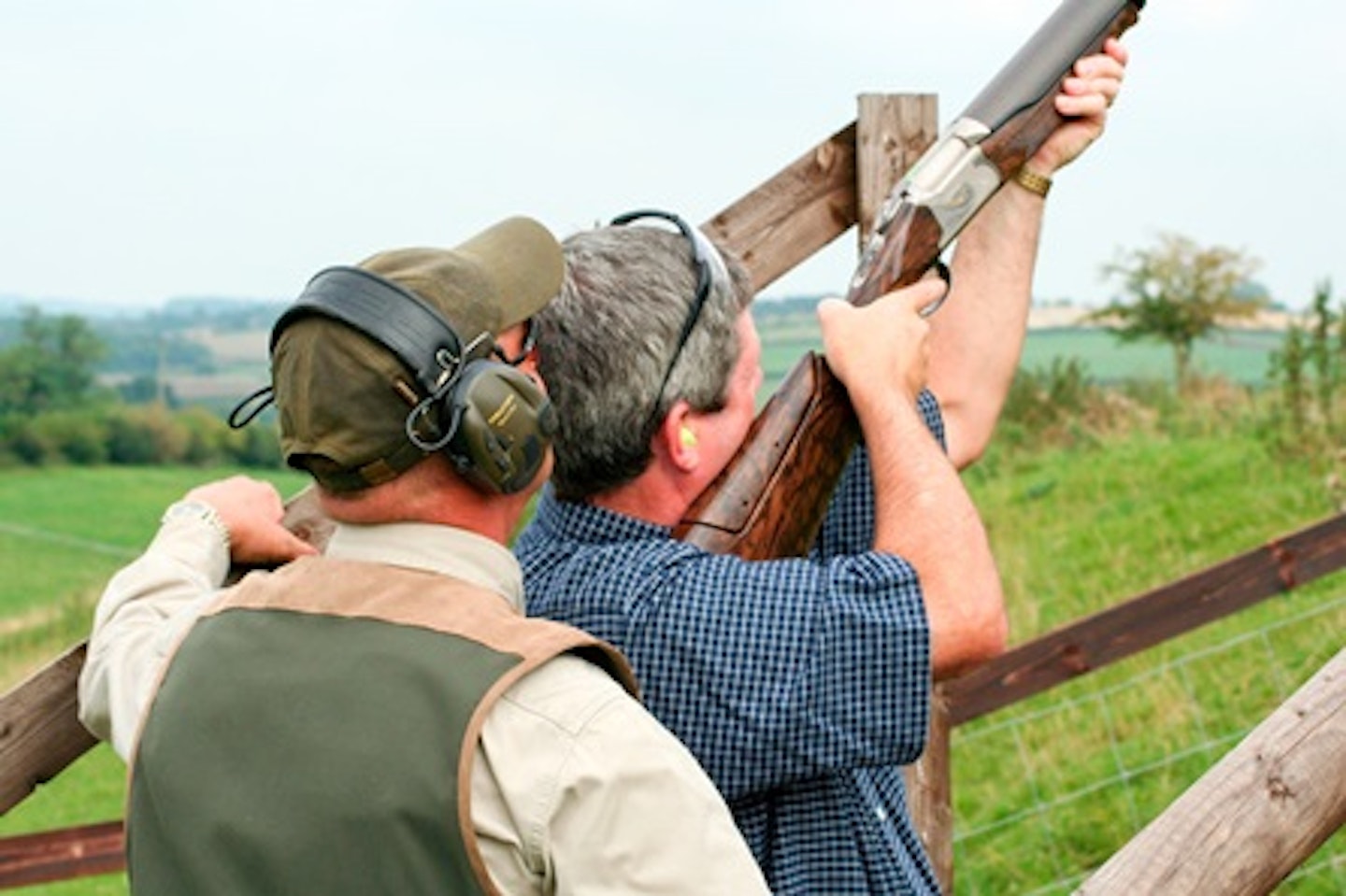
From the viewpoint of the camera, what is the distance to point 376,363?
2.30 meters

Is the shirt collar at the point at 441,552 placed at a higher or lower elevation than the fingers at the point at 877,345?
lower

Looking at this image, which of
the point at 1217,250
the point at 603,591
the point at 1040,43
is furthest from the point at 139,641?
the point at 1217,250

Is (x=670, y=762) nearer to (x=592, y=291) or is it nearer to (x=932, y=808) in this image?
(x=592, y=291)

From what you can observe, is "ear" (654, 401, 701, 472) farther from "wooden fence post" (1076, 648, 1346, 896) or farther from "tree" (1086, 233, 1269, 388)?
"tree" (1086, 233, 1269, 388)

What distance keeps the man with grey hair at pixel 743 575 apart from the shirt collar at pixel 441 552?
392mm

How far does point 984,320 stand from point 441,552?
1594 mm

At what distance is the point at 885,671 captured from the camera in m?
2.61

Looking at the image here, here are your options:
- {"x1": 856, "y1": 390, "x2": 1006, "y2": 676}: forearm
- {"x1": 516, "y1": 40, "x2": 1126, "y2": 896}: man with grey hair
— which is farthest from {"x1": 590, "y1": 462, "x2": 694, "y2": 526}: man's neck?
{"x1": 856, "y1": 390, "x2": 1006, "y2": 676}: forearm

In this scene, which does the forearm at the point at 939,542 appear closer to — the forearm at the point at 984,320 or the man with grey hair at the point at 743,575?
the man with grey hair at the point at 743,575

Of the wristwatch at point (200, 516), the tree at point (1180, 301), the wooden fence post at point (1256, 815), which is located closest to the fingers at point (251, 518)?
the wristwatch at point (200, 516)

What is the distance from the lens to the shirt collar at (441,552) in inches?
92.0

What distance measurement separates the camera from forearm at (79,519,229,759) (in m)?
2.65

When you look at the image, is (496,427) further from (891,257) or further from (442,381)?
(891,257)

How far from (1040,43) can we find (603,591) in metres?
1.50
